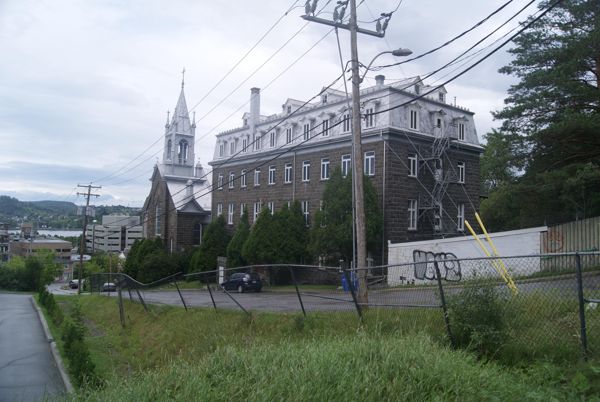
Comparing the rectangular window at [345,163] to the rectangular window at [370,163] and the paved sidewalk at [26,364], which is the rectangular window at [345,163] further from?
the paved sidewalk at [26,364]

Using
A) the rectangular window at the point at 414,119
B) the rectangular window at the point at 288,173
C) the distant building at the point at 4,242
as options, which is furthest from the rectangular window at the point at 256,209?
the distant building at the point at 4,242

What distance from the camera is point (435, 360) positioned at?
6.72 m

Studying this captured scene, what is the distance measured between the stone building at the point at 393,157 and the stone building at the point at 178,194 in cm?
1502

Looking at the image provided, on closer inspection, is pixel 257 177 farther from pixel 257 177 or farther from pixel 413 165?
pixel 413 165

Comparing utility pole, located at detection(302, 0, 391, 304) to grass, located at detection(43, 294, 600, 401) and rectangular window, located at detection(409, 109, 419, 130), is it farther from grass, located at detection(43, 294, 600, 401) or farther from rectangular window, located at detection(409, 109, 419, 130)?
rectangular window, located at detection(409, 109, 419, 130)

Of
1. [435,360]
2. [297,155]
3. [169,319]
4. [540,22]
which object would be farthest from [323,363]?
[297,155]

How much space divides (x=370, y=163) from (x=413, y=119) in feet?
13.6

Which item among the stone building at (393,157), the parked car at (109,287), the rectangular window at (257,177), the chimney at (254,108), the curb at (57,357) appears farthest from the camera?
the chimney at (254,108)

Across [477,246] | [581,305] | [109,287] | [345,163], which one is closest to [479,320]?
[581,305]

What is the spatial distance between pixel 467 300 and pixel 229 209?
141 feet

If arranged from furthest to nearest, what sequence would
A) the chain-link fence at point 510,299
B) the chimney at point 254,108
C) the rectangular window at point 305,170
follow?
the chimney at point 254,108, the rectangular window at point 305,170, the chain-link fence at point 510,299

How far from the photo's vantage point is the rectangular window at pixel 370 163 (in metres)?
35.4

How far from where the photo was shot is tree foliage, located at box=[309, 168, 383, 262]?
33031mm

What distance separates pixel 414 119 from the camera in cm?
3631
